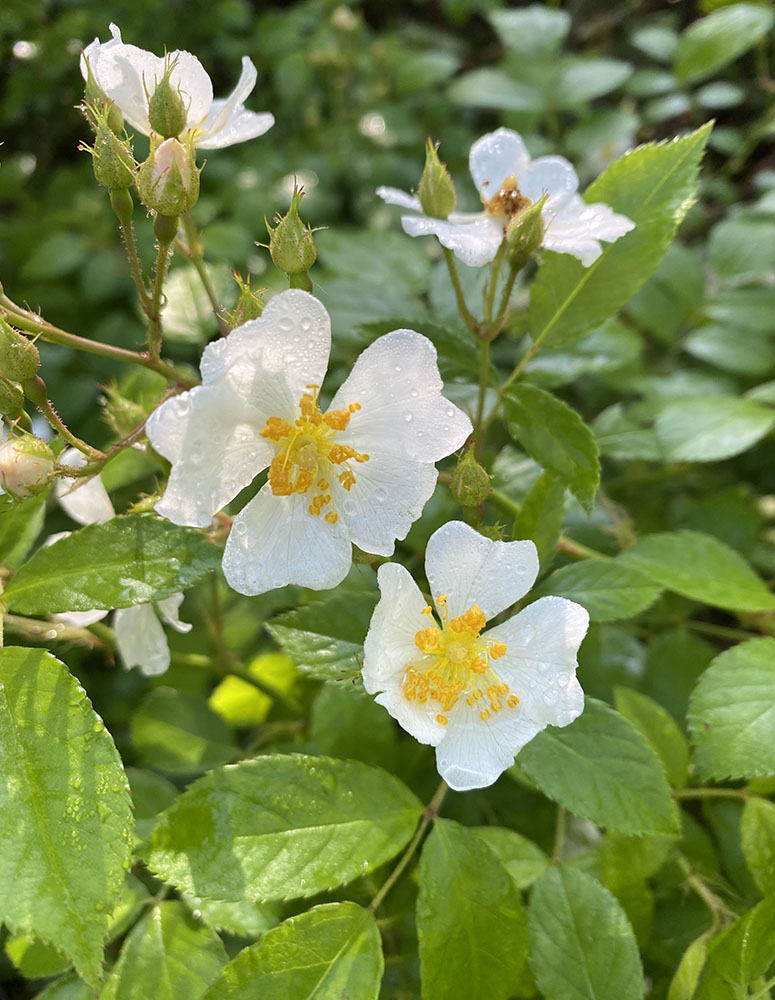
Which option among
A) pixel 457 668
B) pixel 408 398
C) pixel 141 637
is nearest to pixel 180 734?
pixel 141 637

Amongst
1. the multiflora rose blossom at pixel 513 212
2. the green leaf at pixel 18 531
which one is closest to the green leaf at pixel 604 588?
the multiflora rose blossom at pixel 513 212

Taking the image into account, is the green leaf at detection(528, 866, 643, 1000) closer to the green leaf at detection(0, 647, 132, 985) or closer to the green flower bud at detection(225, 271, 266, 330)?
the green leaf at detection(0, 647, 132, 985)

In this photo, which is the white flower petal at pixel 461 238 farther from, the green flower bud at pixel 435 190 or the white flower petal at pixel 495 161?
the white flower petal at pixel 495 161

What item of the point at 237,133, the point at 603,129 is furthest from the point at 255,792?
the point at 603,129

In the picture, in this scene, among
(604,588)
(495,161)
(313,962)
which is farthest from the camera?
(495,161)

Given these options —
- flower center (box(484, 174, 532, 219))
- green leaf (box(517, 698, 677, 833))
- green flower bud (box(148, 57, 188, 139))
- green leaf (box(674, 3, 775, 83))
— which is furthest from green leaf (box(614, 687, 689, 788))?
green leaf (box(674, 3, 775, 83))

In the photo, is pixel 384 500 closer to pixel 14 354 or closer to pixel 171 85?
pixel 14 354

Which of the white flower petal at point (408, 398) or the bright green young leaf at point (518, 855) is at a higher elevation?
the white flower petal at point (408, 398)

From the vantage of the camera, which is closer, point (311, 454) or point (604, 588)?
point (311, 454)
